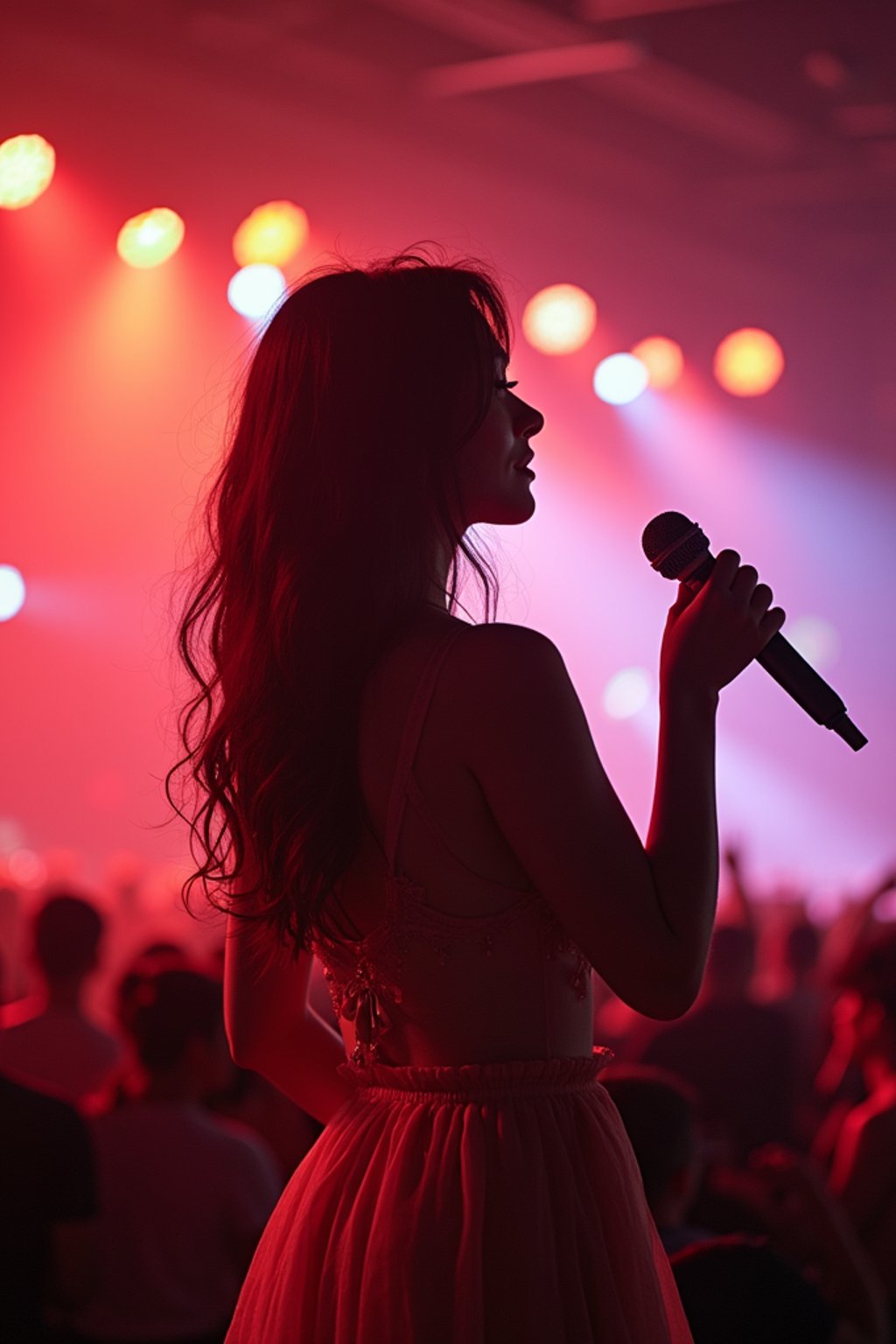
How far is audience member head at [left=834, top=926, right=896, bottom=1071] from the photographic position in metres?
3.04

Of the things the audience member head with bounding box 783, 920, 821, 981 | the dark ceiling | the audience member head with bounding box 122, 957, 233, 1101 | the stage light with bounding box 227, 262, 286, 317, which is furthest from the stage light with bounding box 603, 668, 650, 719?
the audience member head with bounding box 122, 957, 233, 1101

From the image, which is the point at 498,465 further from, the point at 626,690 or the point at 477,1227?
the point at 626,690

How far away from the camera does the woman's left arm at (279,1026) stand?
136cm

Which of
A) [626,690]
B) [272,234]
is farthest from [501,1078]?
[626,690]

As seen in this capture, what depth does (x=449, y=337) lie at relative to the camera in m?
1.27

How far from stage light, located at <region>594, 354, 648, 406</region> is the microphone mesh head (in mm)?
6425

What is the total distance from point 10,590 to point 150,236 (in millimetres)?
1634

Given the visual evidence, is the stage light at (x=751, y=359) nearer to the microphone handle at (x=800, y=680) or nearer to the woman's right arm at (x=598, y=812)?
the microphone handle at (x=800, y=680)

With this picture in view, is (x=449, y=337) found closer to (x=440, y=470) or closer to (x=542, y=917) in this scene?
(x=440, y=470)

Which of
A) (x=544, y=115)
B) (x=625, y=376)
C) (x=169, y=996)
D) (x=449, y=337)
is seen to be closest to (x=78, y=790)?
(x=625, y=376)

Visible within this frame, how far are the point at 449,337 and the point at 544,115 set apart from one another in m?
6.20

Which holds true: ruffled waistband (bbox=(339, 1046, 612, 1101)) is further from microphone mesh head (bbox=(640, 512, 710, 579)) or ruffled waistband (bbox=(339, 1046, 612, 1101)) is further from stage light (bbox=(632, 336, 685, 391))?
stage light (bbox=(632, 336, 685, 391))

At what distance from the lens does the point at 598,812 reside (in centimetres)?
110

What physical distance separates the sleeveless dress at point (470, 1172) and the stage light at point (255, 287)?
528 cm
